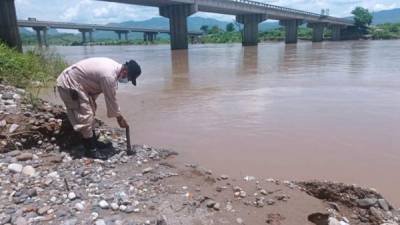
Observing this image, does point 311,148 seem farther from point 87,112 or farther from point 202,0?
point 202,0

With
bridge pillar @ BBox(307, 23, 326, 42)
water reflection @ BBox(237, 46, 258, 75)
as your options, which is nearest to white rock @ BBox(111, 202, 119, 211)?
water reflection @ BBox(237, 46, 258, 75)

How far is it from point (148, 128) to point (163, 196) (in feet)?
10.9

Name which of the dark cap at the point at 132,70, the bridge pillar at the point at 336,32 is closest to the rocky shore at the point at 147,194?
the dark cap at the point at 132,70

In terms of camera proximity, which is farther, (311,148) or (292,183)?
(311,148)

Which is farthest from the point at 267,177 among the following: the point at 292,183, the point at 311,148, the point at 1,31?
the point at 1,31

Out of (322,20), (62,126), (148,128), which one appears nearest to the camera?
(62,126)

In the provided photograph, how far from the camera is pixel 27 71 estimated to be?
9.91 m

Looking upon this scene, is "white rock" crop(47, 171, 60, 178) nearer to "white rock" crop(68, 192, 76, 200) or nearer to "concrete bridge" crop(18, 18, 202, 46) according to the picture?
"white rock" crop(68, 192, 76, 200)

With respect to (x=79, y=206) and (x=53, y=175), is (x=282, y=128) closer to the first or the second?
(x=53, y=175)

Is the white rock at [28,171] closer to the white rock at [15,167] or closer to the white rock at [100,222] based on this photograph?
the white rock at [15,167]

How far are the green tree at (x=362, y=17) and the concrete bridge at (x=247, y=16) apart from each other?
1.72 m

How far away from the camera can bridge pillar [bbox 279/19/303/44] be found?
7806cm

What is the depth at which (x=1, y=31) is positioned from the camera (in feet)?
77.4

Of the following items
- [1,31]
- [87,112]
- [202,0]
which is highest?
[202,0]
